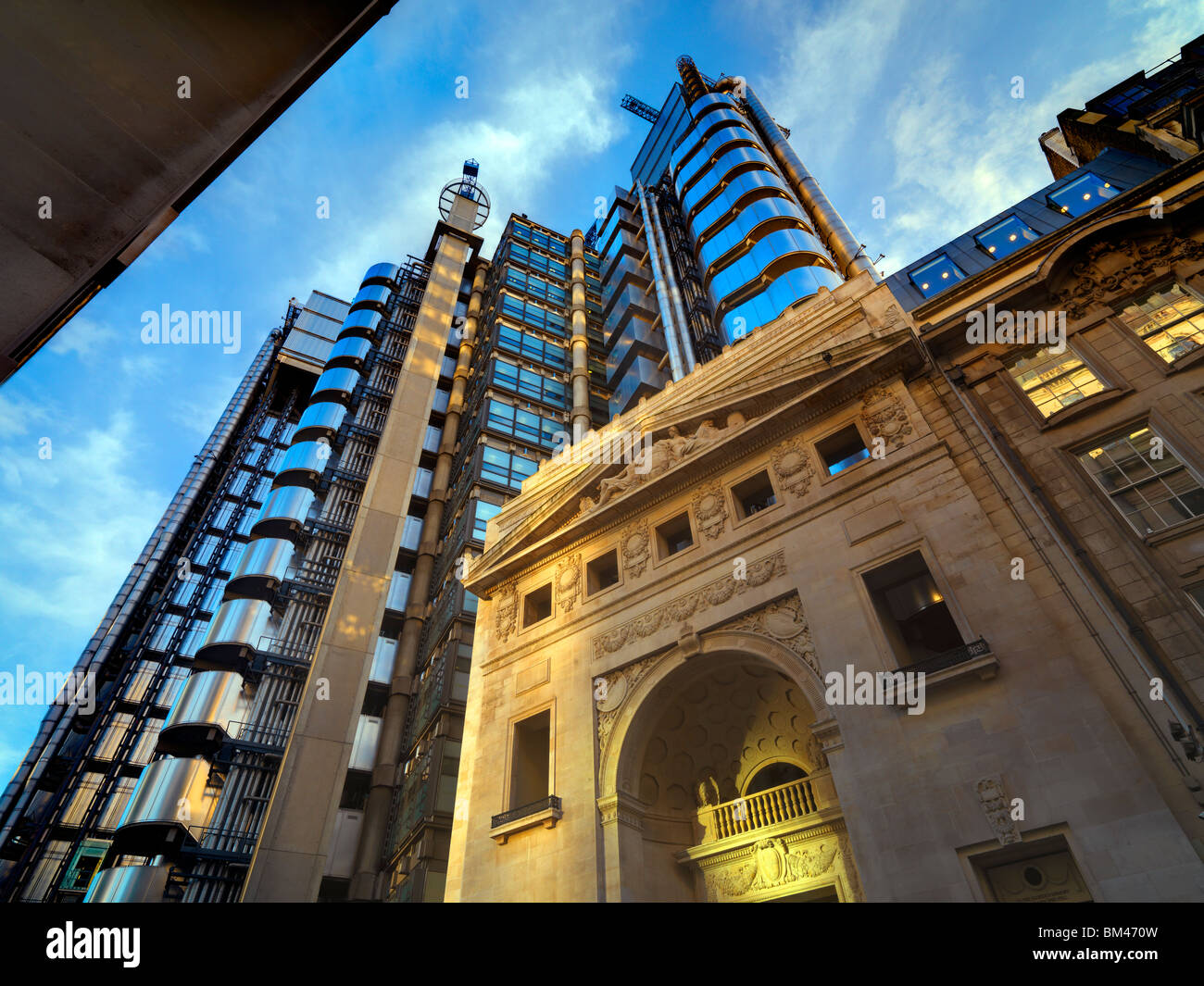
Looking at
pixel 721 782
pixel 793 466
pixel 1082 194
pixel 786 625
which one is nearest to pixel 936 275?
pixel 1082 194

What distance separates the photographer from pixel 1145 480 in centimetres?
1515

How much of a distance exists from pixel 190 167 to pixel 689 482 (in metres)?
17.7

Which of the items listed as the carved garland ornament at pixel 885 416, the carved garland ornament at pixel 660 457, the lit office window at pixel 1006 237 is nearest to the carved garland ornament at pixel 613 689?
the carved garland ornament at pixel 660 457

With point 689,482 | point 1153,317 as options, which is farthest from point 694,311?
point 1153,317

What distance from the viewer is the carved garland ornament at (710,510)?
21.0 metres

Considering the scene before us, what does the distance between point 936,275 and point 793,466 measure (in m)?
12.2

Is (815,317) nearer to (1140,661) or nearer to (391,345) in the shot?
(1140,661)

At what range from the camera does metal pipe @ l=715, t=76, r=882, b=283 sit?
169 ft

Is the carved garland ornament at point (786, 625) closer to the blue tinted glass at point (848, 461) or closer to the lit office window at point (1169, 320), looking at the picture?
the blue tinted glass at point (848, 461)

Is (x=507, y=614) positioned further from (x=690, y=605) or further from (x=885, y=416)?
(x=885, y=416)

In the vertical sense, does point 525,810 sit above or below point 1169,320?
below

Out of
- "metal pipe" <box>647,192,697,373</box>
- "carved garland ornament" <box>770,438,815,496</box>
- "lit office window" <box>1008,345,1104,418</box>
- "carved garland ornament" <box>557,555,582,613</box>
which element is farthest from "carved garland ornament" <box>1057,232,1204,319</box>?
"metal pipe" <box>647,192,697,373</box>

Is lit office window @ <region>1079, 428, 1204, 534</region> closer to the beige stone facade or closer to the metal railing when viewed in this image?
the beige stone facade

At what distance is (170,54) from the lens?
624 centimetres
